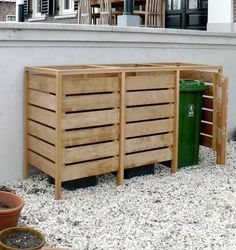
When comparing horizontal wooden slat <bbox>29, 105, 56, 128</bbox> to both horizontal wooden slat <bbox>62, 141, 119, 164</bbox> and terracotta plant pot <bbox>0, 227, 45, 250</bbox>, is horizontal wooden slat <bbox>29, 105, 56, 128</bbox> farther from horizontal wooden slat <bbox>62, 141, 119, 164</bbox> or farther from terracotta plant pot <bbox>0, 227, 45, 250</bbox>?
terracotta plant pot <bbox>0, 227, 45, 250</bbox>

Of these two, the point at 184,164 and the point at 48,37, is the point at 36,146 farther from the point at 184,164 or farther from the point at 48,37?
the point at 184,164

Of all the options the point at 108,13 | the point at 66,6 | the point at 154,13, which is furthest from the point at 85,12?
the point at 66,6

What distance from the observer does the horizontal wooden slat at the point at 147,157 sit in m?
5.86

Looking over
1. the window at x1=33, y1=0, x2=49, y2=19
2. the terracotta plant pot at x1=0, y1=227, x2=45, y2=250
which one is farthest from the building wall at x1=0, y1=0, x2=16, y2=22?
the terracotta plant pot at x1=0, y1=227, x2=45, y2=250

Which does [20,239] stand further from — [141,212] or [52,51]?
[52,51]

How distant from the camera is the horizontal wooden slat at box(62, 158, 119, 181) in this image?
5336 mm

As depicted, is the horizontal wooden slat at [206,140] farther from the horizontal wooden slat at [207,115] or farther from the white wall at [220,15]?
the white wall at [220,15]

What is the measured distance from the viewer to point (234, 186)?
588 cm

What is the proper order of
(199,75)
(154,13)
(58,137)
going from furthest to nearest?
(154,13)
(199,75)
(58,137)

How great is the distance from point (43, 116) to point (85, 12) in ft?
28.0

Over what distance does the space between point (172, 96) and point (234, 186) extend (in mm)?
1297

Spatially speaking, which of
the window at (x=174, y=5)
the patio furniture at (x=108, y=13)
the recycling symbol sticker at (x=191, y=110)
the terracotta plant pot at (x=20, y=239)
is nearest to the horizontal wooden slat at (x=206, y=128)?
the recycling symbol sticker at (x=191, y=110)

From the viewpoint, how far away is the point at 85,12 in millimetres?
13477

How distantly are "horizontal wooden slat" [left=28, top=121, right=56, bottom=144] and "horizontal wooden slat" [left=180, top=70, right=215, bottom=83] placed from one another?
94.7 inches
